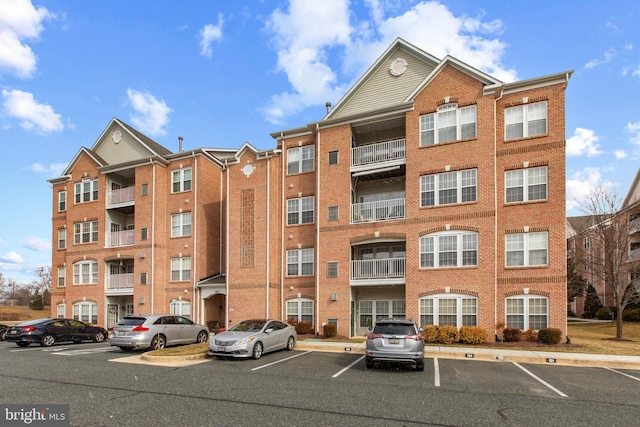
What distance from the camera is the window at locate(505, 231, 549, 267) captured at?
61.9 ft

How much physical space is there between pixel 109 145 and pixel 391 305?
972 inches

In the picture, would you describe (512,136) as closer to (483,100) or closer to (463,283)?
(483,100)

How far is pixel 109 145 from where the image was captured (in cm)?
3225

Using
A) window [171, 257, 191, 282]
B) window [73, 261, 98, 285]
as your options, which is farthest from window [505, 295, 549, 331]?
window [73, 261, 98, 285]

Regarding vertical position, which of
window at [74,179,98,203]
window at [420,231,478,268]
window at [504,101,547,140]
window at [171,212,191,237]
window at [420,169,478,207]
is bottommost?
window at [420,231,478,268]

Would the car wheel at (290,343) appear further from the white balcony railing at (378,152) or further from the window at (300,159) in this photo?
the window at (300,159)

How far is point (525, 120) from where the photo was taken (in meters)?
19.6

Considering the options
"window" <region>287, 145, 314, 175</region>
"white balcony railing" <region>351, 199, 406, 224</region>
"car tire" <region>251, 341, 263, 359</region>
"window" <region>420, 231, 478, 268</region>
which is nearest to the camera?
"car tire" <region>251, 341, 263, 359</region>

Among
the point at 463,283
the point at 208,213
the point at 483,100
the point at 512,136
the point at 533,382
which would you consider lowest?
the point at 533,382

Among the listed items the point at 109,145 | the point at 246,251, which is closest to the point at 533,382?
the point at 246,251

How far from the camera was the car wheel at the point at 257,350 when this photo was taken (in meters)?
14.5

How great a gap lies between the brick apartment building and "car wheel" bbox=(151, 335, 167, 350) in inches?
282

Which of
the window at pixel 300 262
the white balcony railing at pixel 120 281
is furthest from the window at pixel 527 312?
the white balcony railing at pixel 120 281

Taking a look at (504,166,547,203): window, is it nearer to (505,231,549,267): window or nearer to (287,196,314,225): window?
(505,231,549,267): window
